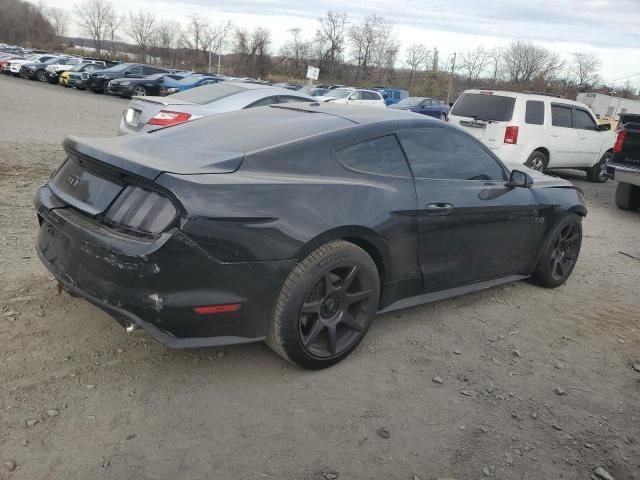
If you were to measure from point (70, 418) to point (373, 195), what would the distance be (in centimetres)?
201

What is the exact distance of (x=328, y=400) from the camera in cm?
301

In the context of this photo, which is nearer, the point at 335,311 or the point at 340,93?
the point at 335,311

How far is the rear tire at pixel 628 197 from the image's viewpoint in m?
9.30

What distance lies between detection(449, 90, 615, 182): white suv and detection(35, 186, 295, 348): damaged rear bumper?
793 cm

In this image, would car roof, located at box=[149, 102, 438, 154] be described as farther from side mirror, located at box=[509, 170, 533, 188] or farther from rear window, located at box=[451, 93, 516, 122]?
rear window, located at box=[451, 93, 516, 122]

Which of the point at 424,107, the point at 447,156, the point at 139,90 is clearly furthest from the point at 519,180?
the point at 139,90

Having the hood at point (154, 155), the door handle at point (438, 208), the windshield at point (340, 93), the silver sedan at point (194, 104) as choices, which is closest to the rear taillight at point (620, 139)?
the silver sedan at point (194, 104)

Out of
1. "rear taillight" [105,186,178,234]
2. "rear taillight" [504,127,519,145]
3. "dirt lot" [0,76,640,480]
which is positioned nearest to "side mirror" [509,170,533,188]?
"dirt lot" [0,76,640,480]

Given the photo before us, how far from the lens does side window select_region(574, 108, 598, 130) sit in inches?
445

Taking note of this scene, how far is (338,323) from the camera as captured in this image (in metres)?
3.27

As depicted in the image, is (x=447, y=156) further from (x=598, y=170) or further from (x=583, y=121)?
(x=598, y=170)

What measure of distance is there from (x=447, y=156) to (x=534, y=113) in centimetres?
735

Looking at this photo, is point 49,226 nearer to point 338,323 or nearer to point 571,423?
point 338,323

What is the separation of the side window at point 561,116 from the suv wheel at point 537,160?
685 millimetres
